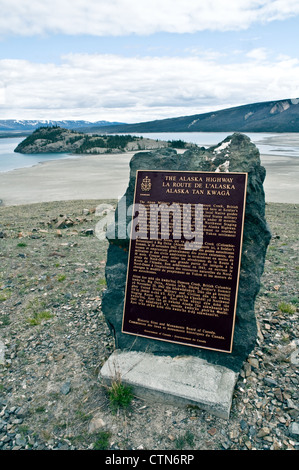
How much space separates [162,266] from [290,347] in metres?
2.36

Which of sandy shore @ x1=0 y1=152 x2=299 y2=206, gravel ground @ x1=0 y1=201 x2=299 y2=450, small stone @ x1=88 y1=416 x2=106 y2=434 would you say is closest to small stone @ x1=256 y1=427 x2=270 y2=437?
gravel ground @ x1=0 y1=201 x2=299 y2=450

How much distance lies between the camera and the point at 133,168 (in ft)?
17.5

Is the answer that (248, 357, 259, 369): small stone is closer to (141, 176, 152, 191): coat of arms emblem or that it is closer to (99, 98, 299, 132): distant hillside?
(141, 176, 152, 191): coat of arms emblem

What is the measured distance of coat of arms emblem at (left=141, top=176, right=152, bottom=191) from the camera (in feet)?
16.4

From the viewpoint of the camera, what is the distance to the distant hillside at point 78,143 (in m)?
70.4

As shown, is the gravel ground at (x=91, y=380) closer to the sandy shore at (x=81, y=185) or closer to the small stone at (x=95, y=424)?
the small stone at (x=95, y=424)

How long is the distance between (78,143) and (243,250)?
8008 centimetres

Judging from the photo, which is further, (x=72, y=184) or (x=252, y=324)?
(x=72, y=184)

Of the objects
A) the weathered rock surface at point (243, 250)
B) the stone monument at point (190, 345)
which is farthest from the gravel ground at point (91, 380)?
the weathered rock surface at point (243, 250)

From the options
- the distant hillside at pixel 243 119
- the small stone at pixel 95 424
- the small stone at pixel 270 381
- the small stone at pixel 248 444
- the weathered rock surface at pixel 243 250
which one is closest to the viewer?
the small stone at pixel 248 444

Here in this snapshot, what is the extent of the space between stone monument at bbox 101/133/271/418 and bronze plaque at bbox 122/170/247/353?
0.50ft

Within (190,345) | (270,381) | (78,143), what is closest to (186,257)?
(190,345)
